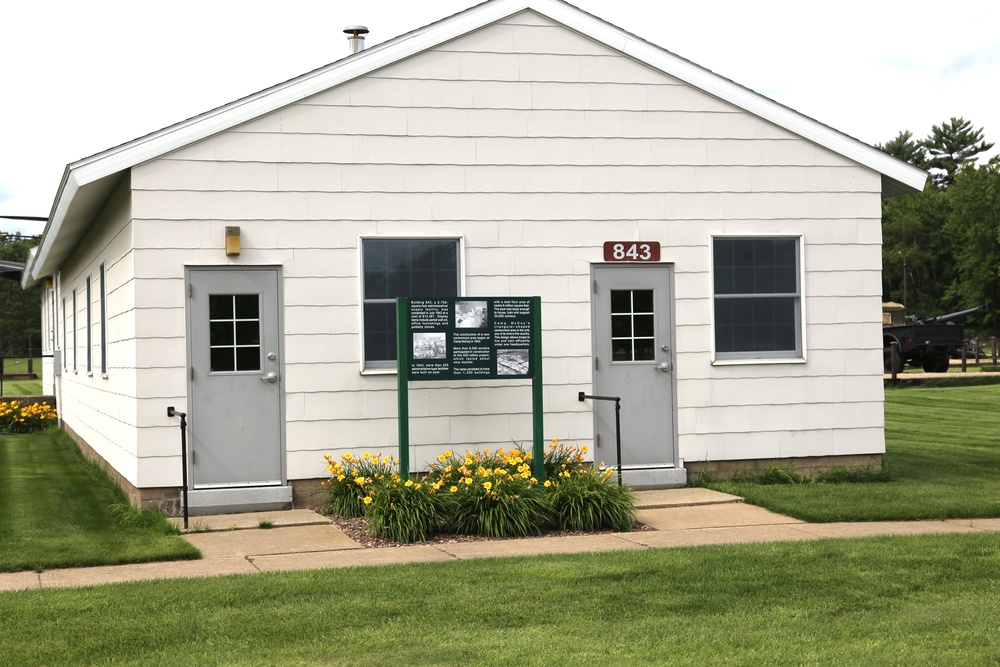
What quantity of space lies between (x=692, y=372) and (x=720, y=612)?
5190 millimetres

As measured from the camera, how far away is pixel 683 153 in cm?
1135

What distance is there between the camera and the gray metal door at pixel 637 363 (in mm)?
11172

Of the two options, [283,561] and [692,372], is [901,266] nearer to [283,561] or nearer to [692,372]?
[692,372]

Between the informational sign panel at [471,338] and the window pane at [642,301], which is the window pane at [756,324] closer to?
the window pane at [642,301]

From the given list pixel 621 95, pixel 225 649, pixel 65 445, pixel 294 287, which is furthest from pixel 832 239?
pixel 65 445

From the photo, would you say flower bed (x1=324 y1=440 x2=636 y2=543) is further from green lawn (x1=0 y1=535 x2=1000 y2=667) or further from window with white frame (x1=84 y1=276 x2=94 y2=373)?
window with white frame (x1=84 y1=276 x2=94 y2=373)

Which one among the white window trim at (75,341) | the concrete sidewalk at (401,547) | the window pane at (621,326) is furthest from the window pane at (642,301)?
the white window trim at (75,341)

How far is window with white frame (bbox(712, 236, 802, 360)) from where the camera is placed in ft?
37.4

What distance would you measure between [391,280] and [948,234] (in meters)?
60.7

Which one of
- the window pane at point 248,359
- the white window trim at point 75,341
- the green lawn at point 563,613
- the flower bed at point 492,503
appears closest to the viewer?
the green lawn at point 563,613

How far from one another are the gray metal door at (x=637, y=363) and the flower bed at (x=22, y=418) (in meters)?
13.3

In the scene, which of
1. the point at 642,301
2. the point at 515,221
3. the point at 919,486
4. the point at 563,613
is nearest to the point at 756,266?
the point at 642,301

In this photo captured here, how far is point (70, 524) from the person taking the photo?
9.64 metres

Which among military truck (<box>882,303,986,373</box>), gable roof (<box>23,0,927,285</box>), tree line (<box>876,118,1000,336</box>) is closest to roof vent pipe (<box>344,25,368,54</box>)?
gable roof (<box>23,0,927,285</box>)
